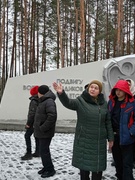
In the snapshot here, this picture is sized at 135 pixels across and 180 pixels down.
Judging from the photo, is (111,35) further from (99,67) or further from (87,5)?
(99,67)

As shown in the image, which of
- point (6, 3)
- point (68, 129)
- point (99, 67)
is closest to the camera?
point (68, 129)

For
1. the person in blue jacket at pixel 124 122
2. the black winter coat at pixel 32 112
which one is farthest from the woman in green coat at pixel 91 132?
the black winter coat at pixel 32 112

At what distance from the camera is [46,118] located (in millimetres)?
3365

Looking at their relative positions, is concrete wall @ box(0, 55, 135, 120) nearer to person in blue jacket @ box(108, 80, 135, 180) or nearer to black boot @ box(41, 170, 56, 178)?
black boot @ box(41, 170, 56, 178)

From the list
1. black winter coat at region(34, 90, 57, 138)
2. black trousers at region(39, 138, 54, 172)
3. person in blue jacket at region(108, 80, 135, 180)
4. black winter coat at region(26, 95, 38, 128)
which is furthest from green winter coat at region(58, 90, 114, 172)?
black winter coat at region(26, 95, 38, 128)

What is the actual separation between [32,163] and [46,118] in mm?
1135

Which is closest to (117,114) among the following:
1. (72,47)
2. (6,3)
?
(6,3)

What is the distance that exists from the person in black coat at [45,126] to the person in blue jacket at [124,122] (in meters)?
0.87

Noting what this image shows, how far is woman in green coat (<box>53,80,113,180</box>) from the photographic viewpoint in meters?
2.51

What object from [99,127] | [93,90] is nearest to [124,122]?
[99,127]

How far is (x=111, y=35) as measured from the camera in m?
15.4

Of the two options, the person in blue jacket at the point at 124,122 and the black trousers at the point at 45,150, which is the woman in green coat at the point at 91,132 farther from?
the black trousers at the point at 45,150

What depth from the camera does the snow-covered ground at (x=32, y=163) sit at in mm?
3439

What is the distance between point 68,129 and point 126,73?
8.06ft
